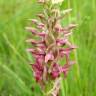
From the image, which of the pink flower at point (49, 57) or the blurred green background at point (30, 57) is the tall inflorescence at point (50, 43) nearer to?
the pink flower at point (49, 57)

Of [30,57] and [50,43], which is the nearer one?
[50,43]

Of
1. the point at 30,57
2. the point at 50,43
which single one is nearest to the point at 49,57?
the point at 50,43

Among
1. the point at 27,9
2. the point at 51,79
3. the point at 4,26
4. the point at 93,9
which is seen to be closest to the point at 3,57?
the point at 4,26

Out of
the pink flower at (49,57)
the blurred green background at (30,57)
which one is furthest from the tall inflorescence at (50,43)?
the blurred green background at (30,57)

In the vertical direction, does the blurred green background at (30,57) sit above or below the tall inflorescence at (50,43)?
below

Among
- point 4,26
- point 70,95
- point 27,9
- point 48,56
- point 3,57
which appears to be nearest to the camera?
point 48,56

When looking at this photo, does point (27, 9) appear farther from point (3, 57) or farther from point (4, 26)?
point (3, 57)

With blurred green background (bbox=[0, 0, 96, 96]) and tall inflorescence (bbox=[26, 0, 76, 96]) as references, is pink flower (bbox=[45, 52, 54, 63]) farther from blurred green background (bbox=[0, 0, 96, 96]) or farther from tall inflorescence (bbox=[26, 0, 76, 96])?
blurred green background (bbox=[0, 0, 96, 96])

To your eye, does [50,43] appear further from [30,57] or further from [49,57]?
[30,57]
